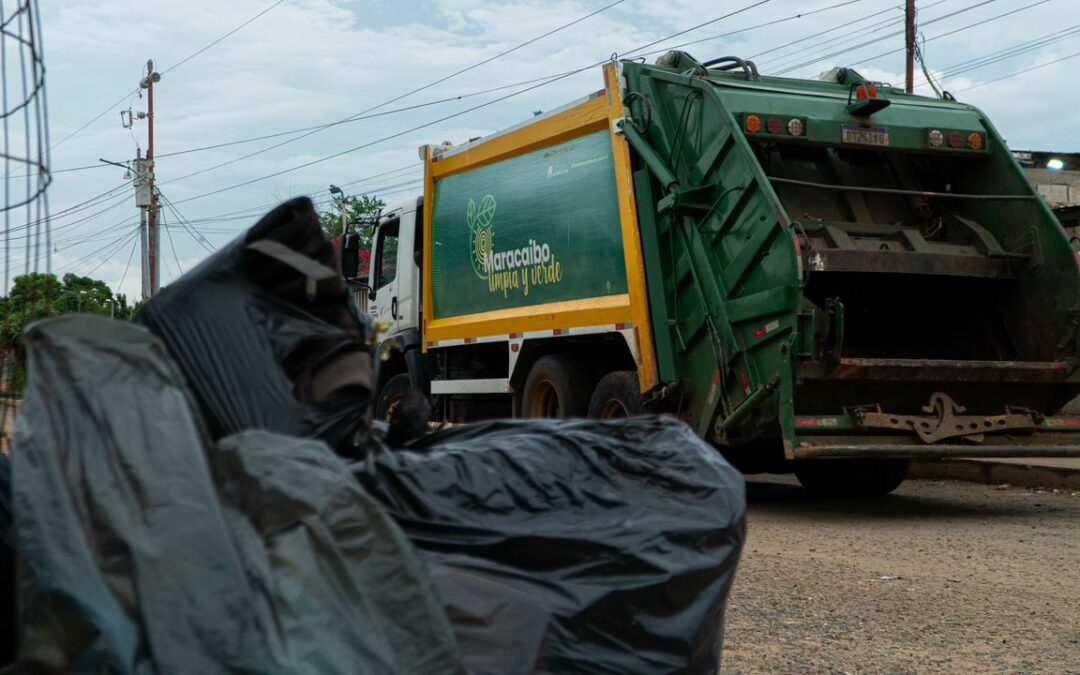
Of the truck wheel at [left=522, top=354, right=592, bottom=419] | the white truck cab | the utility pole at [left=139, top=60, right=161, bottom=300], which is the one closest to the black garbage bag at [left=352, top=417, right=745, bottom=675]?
the truck wheel at [left=522, top=354, right=592, bottom=419]

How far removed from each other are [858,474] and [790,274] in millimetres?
2505

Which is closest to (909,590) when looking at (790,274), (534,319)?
(790,274)

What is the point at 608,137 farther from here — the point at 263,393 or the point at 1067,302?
the point at 263,393

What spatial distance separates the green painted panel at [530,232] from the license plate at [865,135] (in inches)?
58.6

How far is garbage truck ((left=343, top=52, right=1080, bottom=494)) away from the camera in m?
7.10

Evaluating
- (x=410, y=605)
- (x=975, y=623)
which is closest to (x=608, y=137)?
(x=975, y=623)

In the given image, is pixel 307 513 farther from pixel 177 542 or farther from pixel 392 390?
pixel 392 390

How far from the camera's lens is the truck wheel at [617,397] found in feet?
26.0

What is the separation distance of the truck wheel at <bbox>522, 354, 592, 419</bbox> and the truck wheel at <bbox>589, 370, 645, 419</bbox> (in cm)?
14

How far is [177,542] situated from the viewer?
170 centimetres

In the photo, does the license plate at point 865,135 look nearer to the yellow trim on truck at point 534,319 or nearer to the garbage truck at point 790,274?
the garbage truck at point 790,274

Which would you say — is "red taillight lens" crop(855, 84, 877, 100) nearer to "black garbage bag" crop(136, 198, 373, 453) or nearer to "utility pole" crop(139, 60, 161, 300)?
"black garbage bag" crop(136, 198, 373, 453)

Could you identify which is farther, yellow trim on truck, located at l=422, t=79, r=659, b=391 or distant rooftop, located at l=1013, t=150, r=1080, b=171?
distant rooftop, located at l=1013, t=150, r=1080, b=171

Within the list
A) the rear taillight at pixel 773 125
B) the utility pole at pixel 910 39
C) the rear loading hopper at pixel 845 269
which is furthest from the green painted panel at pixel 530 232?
the utility pole at pixel 910 39
